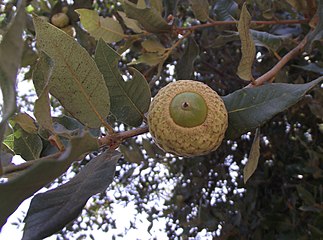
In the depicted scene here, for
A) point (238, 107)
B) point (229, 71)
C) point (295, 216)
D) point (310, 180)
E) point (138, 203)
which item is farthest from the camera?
point (138, 203)

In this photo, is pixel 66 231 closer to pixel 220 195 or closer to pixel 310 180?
pixel 220 195

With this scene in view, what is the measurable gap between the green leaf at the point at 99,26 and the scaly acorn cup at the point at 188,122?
2.16ft

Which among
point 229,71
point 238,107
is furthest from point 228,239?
point 238,107

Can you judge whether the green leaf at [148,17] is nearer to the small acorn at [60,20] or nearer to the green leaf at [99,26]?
the green leaf at [99,26]

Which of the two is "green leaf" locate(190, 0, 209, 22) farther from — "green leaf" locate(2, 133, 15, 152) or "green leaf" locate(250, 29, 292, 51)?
"green leaf" locate(2, 133, 15, 152)

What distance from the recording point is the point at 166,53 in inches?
62.7

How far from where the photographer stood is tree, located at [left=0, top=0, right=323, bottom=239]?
0.72 m

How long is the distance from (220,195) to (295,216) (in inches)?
22.2

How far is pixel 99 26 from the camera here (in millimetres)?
1499

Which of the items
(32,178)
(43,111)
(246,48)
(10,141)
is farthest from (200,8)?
(32,178)

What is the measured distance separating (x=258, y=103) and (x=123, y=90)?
0.83ft

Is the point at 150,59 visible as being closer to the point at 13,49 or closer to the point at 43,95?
the point at 43,95

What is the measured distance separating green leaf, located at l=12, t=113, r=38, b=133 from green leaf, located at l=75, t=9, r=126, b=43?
0.57 metres

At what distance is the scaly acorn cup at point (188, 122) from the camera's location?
2.77ft
